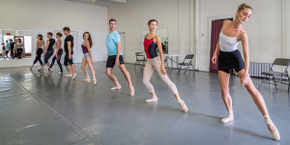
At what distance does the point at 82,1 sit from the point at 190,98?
39.4 ft

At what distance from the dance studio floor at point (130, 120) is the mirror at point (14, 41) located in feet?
26.1

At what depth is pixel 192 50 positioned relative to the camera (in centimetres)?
970

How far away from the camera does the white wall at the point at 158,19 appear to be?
989 cm

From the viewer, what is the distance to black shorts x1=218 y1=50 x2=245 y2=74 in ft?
7.92

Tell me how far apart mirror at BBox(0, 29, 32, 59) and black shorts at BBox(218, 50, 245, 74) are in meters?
11.7

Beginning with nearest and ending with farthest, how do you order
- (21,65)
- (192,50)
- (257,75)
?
(257,75) < (192,50) < (21,65)

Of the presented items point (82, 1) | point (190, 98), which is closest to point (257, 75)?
point (190, 98)

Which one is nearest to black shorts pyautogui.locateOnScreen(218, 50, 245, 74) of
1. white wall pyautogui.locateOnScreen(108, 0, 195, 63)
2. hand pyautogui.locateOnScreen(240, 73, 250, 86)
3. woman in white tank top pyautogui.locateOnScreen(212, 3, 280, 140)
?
woman in white tank top pyautogui.locateOnScreen(212, 3, 280, 140)

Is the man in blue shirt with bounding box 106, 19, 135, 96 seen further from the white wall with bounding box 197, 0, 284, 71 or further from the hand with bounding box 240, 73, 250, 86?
the white wall with bounding box 197, 0, 284, 71

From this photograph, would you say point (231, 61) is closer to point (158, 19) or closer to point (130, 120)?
point (130, 120)

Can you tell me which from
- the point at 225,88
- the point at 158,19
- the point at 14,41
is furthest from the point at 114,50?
the point at 14,41

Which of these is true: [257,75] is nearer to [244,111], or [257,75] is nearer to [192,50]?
[192,50]

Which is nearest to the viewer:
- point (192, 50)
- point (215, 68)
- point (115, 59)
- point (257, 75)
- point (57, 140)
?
point (57, 140)

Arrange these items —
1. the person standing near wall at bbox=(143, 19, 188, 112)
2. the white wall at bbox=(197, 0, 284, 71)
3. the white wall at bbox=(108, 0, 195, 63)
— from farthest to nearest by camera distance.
Answer: 1. the white wall at bbox=(108, 0, 195, 63)
2. the white wall at bbox=(197, 0, 284, 71)
3. the person standing near wall at bbox=(143, 19, 188, 112)
